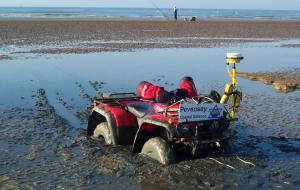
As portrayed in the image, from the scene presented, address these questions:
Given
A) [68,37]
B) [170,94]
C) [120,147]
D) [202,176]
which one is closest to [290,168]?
[202,176]

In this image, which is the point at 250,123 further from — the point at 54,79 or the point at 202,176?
the point at 54,79

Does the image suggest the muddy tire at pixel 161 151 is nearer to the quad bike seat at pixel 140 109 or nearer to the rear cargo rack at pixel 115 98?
the quad bike seat at pixel 140 109

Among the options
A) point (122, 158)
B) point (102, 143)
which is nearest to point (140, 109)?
point (122, 158)

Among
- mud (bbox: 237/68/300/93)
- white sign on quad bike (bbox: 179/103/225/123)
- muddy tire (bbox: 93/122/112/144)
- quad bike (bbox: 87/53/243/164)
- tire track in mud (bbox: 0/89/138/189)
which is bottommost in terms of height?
mud (bbox: 237/68/300/93)

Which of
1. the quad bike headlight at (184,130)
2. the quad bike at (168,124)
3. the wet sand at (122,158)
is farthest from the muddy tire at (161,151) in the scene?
the quad bike headlight at (184,130)

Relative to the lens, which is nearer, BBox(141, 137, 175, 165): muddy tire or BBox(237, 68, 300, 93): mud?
BBox(141, 137, 175, 165): muddy tire

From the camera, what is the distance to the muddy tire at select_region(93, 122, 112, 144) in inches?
320

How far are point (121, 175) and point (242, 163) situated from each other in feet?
5.73

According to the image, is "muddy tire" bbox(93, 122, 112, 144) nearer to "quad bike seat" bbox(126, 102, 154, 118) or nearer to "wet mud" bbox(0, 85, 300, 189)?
"wet mud" bbox(0, 85, 300, 189)

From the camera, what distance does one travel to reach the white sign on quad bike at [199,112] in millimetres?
6730

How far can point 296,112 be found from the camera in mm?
10500

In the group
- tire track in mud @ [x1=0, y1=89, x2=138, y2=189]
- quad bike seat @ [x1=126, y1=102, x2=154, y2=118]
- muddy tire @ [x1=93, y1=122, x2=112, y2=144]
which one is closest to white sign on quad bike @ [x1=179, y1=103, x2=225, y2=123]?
quad bike seat @ [x1=126, y1=102, x2=154, y2=118]

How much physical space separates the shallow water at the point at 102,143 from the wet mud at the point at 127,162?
0.01 metres

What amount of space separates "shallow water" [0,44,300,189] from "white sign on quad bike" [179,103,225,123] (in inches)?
27.0
